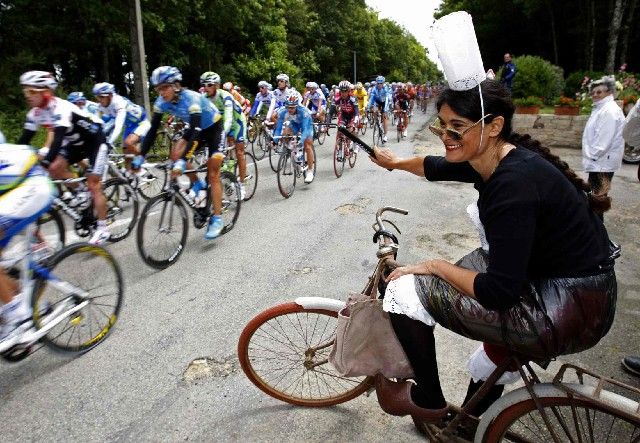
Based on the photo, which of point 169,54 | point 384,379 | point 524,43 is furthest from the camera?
point 524,43

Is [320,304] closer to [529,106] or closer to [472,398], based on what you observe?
[472,398]

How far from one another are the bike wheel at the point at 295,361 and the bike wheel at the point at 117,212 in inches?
139

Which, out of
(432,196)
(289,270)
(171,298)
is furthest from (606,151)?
(171,298)

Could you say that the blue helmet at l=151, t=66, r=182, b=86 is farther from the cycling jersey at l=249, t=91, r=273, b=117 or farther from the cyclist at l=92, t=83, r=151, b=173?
the cycling jersey at l=249, t=91, r=273, b=117

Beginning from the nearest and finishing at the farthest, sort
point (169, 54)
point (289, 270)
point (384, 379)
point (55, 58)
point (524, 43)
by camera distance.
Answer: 1. point (384, 379)
2. point (289, 270)
3. point (55, 58)
4. point (169, 54)
5. point (524, 43)

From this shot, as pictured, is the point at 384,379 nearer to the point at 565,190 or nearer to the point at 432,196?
the point at 565,190

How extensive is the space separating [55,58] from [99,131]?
18505 millimetres

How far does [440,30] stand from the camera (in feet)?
5.52

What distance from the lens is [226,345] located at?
3424 mm

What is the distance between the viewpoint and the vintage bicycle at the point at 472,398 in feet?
5.74

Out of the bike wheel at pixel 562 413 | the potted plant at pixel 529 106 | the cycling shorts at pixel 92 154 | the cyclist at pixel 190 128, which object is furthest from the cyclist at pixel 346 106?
the bike wheel at pixel 562 413

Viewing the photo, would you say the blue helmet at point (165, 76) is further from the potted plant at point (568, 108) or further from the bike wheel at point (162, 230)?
the potted plant at point (568, 108)

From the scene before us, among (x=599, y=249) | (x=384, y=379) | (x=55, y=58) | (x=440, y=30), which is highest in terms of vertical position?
(x=55, y=58)

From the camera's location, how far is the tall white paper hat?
1629mm
